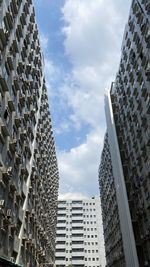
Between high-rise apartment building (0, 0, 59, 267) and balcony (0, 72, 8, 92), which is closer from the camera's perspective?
balcony (0, 72, 8, 92)

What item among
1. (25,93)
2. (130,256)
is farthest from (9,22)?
(130,256)

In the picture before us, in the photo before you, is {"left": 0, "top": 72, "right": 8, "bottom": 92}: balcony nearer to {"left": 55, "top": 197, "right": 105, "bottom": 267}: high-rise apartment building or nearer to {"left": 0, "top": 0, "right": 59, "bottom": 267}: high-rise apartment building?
{"left": 0, "top": 0, "right": 59, "bottom": 267}: high-rise apartment building

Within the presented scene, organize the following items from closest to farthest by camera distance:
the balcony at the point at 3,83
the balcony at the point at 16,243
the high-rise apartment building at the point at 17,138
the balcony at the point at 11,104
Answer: the balcony at the point at 3,83 < the high-rise apartment building at the point at 17,138 < the balcony at the point at 11,104 < the balcony at the point at 16,243

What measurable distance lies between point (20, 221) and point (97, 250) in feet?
293

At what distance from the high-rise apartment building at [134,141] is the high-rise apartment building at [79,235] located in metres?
70.7

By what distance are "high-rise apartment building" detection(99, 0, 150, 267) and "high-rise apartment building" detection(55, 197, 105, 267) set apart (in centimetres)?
7073

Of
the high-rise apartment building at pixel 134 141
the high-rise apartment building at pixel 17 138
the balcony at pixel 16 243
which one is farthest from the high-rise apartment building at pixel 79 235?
the balcony at pixel 16 243

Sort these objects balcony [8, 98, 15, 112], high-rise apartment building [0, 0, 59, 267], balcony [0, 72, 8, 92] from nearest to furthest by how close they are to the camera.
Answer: balcony [0, 72, 8, 92]
high-rise apartment building [0, 0, 59, 267]
balcony [8, 98, 15, 112]

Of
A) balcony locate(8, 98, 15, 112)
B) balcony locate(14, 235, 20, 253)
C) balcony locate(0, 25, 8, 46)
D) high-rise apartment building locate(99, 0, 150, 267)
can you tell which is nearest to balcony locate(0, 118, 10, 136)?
balcony locate(8, 98, 15, 112)

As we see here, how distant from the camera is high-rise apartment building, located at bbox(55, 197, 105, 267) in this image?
103875 mm

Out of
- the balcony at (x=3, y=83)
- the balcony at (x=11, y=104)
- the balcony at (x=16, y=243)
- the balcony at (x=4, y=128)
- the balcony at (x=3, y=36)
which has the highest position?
the balcony at (x=3, y=36)

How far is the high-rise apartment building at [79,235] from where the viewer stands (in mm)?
103875

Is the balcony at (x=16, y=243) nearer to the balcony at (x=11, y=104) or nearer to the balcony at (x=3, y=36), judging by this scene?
the balcony at (x=11, y=104)

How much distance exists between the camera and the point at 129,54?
39.2 meters
